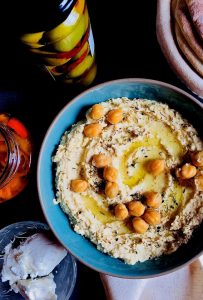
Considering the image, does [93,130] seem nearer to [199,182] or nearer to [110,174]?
[110,174]

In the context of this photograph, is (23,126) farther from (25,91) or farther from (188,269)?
(188,269)

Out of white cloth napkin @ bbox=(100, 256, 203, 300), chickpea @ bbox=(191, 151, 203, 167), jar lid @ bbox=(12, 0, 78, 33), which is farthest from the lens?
white cloth napkin @ bbox=(100, 256, 203, 300)

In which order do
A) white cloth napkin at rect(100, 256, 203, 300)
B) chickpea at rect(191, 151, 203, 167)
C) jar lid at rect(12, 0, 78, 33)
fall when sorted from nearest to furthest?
jar lid at rect(12, 0, 78, 33) → chickpea at rect(191, 151, 203, 167) → white cloth napkin at rect(100, 256, 203, 300)

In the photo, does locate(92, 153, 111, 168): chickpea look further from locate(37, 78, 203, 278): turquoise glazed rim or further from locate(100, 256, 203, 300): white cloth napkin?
locate(100, 256, 203, 300): white cloth napkin

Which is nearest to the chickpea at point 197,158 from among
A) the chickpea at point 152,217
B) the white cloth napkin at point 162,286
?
the chickpea at point 152,217

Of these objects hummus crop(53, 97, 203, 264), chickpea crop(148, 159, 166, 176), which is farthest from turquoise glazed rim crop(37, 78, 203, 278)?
chickpea crop(148, 159, 166, 176)

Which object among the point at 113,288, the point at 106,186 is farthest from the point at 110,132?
the point at 113,288
